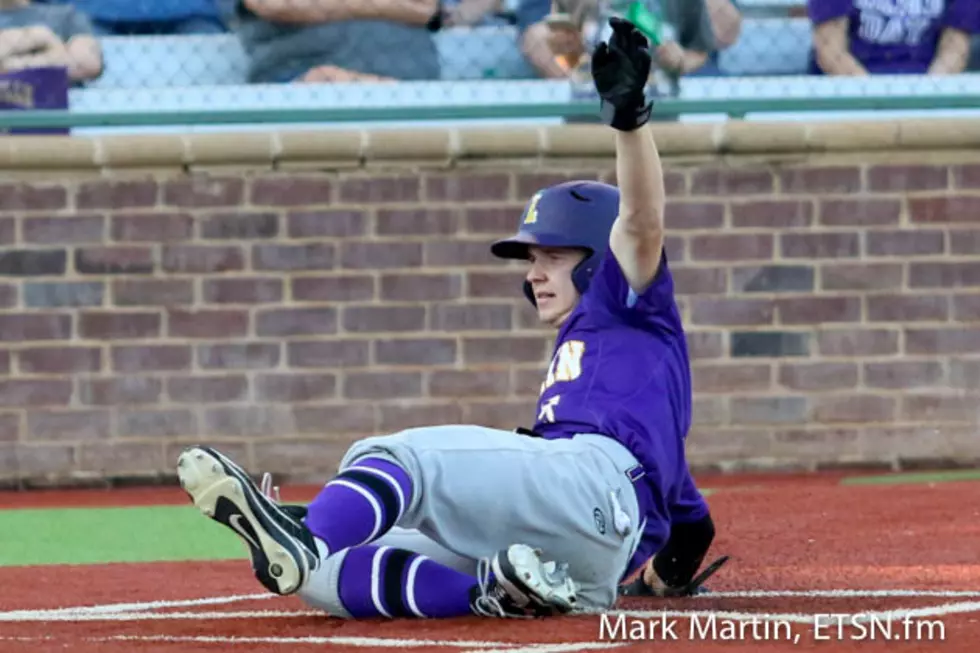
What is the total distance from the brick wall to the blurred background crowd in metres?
0.69

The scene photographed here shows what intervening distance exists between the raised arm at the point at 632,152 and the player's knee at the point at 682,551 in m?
0.76

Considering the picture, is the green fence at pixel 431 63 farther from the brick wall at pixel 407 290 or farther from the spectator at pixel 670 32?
the brick wall at pixel 407 290

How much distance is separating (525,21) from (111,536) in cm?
383

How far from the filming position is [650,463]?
4.05 meters

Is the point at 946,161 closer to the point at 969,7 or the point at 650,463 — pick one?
the point at 969,7

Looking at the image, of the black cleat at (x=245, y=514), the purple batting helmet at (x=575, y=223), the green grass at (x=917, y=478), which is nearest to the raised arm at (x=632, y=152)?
the purple batting helmet at (x=575, y=223)

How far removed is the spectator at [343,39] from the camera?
9.28 meters

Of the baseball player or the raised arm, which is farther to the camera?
the raised arm

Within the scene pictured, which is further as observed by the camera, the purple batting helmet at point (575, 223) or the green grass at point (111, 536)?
the green grass at point (111, 536)

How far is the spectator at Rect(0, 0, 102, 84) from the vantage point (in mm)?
9312

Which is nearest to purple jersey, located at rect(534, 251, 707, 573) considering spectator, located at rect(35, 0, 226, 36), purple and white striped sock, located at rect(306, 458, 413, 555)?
purple and white striped sock, located at rect(306, 458, 413, 555)

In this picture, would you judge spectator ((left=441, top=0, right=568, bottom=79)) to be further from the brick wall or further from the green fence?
the brick wall

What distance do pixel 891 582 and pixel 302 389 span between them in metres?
4.68

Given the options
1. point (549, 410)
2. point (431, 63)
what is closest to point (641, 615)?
point (549, 410)
